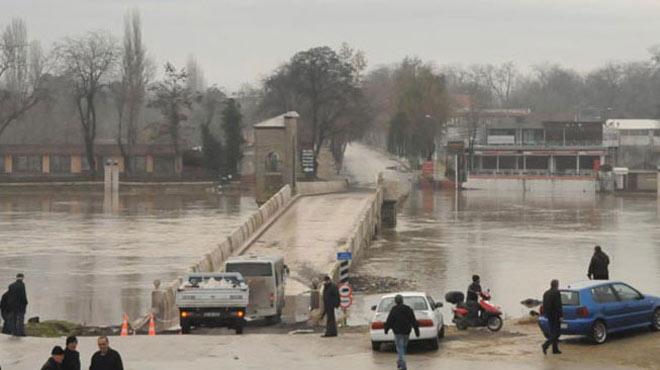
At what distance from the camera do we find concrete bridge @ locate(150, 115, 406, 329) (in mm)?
40719

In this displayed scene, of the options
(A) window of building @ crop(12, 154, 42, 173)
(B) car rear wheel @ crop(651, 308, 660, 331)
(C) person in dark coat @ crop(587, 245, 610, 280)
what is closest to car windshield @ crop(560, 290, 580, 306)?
(B) car rear wheel @ crop(651, 308, 660, 331)

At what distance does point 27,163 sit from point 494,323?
354 ft

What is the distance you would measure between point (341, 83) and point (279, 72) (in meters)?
10.6

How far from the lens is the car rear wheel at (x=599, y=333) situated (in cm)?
2345

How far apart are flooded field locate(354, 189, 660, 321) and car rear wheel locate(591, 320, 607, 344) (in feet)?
49.6

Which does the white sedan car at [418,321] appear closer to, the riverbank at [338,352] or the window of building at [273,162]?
the riverbank at [338,352]

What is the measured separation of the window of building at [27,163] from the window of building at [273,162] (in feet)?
161

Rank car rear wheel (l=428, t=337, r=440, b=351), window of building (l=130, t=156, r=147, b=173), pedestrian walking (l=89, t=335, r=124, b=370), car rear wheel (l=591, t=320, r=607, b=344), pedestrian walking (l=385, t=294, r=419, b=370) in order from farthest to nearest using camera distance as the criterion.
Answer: window of building (l=130, t=156, r=147, b=173), car rear wheel (l=428, t=337, r=440, b=351), car rear wheel (l=591, t=320, r=607, b=344), pedestrian walking (l=385, t=294, r=419, b=370), pedestrian walking (l=89, t=335, r=124, b=370)

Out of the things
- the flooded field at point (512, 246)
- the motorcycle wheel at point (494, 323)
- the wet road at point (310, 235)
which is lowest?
the flooded field at point (512, 246)

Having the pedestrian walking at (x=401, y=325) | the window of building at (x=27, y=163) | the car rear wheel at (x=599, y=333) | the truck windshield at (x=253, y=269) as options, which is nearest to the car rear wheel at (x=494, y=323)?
the car rear wheel at (x=599, y=333)

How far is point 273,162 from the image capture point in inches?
3388

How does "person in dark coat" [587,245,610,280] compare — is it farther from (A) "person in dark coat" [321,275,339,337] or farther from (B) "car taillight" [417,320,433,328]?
(B) "car taillight" [417,320,433,328]

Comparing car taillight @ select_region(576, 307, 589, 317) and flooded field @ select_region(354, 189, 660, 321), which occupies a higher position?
car taillight @ select_region(576, 307, 589, 317)

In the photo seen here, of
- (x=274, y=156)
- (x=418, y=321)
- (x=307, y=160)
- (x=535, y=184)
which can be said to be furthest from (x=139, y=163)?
(x=418, y=321)
